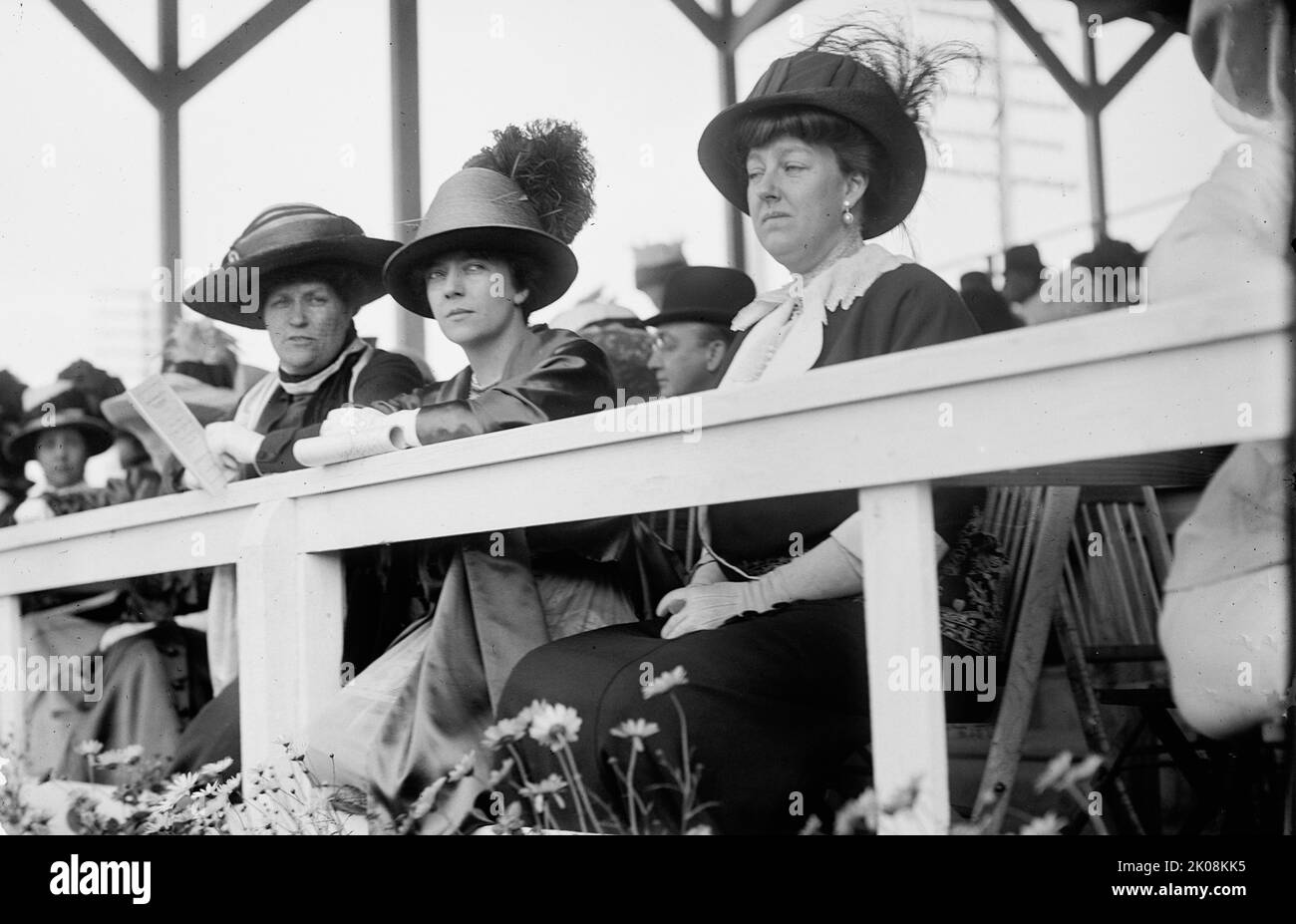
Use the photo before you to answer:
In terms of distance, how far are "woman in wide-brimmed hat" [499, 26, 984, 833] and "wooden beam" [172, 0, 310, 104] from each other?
2.97ft

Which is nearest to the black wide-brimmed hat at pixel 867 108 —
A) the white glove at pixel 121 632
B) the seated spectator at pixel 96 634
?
the seated spectator at pixel 96 634

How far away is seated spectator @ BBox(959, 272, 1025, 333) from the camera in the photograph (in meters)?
2.40

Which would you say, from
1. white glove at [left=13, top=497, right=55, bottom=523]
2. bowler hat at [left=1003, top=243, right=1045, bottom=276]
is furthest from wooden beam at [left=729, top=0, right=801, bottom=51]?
white glove at [left=13, top=497, right=55, bottom=523]

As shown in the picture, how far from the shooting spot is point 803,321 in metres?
2.50

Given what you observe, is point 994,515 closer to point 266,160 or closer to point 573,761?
point 573,761

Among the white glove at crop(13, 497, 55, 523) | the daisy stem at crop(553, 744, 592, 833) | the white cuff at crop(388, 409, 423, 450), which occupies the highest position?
the white cuff at crop(388, 409, 423, 450)

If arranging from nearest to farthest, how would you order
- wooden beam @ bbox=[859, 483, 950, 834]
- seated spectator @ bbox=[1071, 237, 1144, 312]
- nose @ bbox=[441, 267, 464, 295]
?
wooden beam @ bbox=[859, 483, 950, 834] < seated spectator @ bbox=[1071, 237, 1144, 312] < nose @ bbox=[441, 267, 464, 295]

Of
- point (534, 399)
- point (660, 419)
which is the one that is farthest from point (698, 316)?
point (660, 419)

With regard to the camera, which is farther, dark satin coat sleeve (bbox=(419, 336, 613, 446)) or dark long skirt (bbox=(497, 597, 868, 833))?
dark satin coat sleeve (bbox=(419, 336, 613, 446))

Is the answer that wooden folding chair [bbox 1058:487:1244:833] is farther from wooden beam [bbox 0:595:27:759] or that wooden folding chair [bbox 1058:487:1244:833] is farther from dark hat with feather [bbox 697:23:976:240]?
wooden beam [bbox 0:595:27:759]

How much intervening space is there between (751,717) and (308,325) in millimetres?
1403

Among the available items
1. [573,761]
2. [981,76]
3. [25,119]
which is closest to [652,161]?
[981,76]

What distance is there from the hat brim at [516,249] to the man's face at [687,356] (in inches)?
7.9
